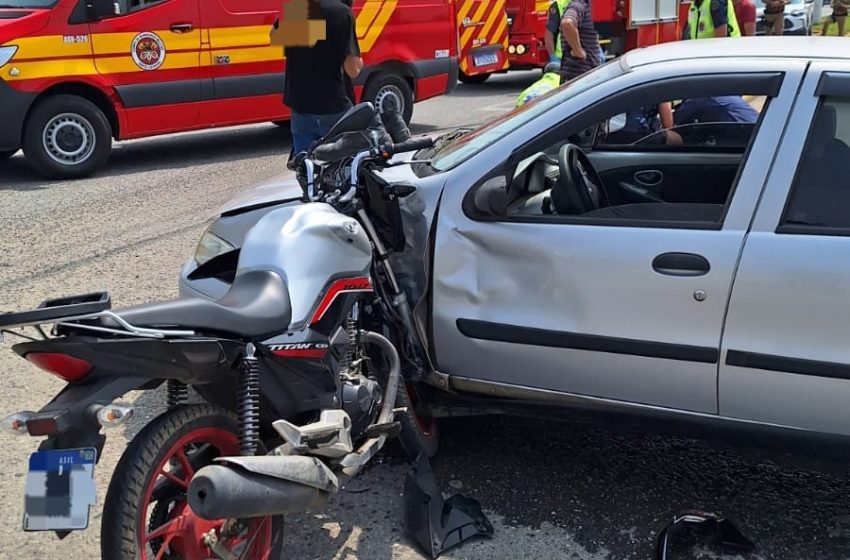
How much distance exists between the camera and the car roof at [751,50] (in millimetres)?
2904

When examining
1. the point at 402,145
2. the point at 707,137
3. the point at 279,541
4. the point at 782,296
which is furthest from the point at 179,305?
the point at 707,137

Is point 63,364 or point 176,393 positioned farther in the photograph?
point 176,393

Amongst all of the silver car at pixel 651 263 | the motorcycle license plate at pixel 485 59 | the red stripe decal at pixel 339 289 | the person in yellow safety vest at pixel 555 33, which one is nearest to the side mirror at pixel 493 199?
the silver car at pixel 651 263

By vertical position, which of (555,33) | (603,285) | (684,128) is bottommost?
(603,285)

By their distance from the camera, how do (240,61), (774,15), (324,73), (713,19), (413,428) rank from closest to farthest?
(413,428) → (324,73) → (713,19) → (240,61) → (774,15)

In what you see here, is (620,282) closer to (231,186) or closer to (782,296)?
(782,296)

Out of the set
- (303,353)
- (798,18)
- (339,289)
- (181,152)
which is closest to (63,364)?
(303,353)

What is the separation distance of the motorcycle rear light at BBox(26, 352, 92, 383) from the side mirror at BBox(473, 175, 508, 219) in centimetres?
144

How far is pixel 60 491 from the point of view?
2.01m

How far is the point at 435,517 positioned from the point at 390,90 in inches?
296

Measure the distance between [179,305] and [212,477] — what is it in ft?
1.51

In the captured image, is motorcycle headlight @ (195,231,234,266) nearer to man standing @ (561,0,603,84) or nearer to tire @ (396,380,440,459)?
tire @ (396,380,440,459)

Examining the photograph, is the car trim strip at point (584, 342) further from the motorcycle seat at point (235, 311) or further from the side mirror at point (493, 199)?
the motorcycle seat at point (235, 311)

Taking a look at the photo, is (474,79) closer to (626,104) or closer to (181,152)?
(181,152)
